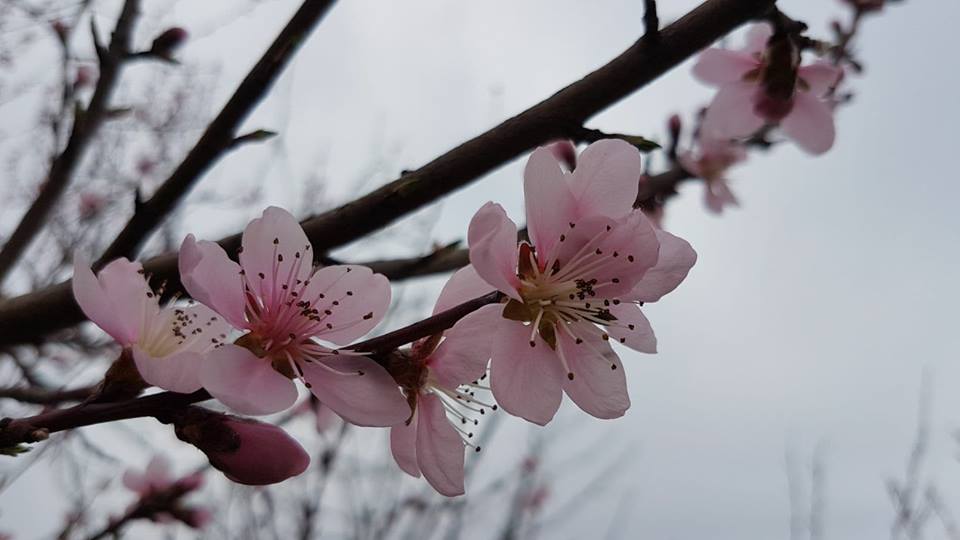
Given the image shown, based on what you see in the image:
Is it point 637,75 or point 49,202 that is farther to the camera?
point 49,202

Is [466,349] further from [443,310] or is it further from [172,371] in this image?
[172,371]

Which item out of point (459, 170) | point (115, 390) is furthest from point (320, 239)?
point (115, 390)

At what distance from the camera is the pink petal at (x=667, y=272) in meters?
0.72

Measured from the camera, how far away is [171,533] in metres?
3.66

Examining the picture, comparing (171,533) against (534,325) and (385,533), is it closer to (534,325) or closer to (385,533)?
(385,533)

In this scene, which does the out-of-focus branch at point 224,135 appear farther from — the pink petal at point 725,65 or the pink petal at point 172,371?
the pink petal at point 725,65

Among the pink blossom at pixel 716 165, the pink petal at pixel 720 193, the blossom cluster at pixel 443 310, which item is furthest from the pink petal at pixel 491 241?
the pink petal at pixel 720 193

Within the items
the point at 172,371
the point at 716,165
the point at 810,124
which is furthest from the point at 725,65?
the point at 172,371

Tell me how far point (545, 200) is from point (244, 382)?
0.32 metres

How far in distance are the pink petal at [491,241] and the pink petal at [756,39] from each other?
118cm

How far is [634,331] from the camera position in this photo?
2.56 ft

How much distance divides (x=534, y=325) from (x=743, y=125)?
106 cm

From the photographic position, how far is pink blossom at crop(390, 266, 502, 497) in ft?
2.32

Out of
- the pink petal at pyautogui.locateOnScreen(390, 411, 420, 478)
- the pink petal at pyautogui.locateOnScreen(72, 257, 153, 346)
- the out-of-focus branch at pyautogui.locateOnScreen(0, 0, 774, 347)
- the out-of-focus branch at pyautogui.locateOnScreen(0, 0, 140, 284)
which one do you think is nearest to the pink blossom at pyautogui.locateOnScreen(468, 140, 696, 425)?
the pink petal at pyautogui.locateOnScreen(390, 411, 420, 478)
